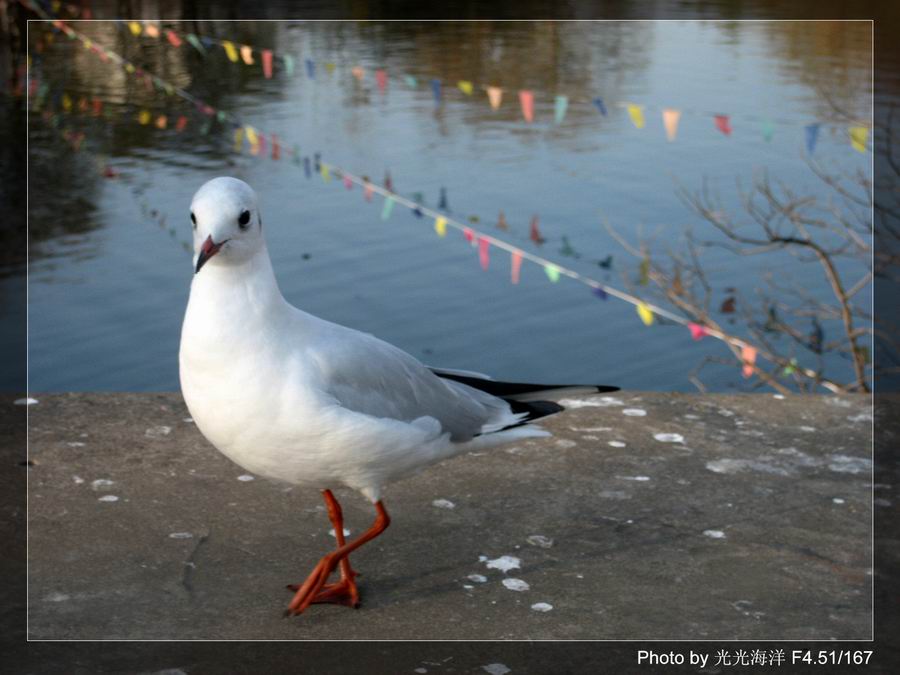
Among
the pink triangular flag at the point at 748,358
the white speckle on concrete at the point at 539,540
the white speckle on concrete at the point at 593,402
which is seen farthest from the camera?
the pink triangular flag at the point at 748,358

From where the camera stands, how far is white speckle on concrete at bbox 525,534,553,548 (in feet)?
12.5

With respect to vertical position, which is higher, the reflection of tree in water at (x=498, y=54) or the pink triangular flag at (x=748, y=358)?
the reflection of tree in water at (x=498, y=54)

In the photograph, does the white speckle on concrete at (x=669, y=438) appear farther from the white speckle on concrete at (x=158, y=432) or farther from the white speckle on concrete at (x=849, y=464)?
the white speckle on concrete at (x=158, y=432)

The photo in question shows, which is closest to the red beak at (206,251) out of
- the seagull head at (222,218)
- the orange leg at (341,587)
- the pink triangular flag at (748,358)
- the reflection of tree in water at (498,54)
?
the seagull head at (222,218)

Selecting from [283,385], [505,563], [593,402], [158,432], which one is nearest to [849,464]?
[593,402]

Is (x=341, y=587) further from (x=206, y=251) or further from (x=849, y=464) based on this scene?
(x=849, y=464)

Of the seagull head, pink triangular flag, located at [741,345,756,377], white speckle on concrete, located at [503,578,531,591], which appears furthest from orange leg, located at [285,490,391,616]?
pink triangular flag, located at [741,345,756,377]

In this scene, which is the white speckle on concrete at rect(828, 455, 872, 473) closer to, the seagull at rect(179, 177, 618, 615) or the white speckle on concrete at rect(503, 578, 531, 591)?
the white speckle on concrete at rect(503, 578, 531, 591)

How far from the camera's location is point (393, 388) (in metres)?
3.40

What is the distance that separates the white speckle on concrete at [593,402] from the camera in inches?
198

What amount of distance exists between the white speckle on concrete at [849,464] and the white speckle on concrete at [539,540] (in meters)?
1.20

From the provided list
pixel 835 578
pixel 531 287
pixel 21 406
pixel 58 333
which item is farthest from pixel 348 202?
pixel 835 578
